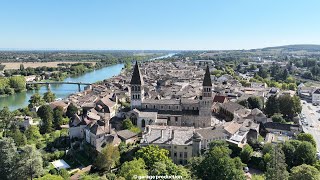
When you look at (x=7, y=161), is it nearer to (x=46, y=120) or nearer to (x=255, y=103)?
(x=46, y=120)

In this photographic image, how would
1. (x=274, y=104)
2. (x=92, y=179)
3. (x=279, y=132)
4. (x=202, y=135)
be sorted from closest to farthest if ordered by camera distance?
(x=92, y=179) < (x=202, y=135) < (x=279, y=132) < (x=274, y=104)

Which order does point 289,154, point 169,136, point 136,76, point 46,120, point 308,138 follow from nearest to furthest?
point 289,154, point 169,136, point 308,138, point 136,76, point 46,120

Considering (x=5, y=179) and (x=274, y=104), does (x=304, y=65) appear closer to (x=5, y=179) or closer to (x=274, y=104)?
(x=274, y=104)

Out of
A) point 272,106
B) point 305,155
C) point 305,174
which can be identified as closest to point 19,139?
point 305,174

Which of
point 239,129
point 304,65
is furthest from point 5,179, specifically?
point 304,65

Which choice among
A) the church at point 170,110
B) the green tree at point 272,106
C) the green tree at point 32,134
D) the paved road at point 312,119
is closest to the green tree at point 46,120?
the green tree at point 32,134

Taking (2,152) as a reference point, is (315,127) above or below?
below

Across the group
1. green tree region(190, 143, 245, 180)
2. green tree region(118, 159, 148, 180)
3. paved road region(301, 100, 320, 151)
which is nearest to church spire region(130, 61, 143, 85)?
green tree region(118, 159, 148, 180)
